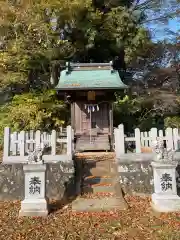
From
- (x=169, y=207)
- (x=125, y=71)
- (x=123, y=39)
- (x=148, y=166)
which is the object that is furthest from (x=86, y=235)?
(x=125, y=71)

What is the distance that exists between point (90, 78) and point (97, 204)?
804 cm

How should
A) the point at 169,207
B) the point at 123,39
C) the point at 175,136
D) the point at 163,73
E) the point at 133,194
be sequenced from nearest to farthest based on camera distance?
1. the point at 169,207
2. the point at 133,194
3. the point at 175,136
4. the point at 123,39
5. the point at 163,73

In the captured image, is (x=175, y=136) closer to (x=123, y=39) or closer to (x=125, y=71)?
(x=123, y=39)

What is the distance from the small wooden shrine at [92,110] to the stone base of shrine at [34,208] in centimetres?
613

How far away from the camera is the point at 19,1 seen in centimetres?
1634

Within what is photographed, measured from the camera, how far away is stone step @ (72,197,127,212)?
256 inches

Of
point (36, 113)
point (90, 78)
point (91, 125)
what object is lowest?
point (91, 125)

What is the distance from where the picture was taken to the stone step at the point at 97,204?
6509 mm

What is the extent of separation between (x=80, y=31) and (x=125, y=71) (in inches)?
218

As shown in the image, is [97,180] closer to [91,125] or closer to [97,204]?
[97,204]

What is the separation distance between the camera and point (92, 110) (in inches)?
509

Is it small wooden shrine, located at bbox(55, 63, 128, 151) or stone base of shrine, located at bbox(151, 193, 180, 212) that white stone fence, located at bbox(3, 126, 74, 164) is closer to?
stone base of shrine, located at bbox(151, 193, 180, 212)

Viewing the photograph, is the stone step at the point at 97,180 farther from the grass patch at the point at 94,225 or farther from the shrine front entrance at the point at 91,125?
the shrine front entrance at the point at 91,125

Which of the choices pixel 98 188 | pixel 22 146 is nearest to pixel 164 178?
pixel 98 188
